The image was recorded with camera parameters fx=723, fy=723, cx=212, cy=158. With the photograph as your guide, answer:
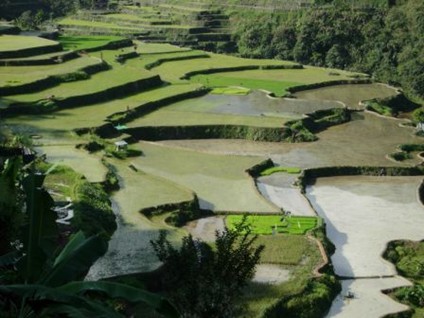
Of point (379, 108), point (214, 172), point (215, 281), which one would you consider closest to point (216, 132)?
point (214, 172)

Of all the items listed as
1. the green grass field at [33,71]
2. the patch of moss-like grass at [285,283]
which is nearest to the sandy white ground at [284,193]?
the patch of moss-like grass at [285,283]

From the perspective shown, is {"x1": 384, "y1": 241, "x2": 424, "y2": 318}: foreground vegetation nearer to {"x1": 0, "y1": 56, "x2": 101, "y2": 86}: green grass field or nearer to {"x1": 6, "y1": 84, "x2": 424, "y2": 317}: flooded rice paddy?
{"x1": 6, "y1": 84, "x2": 424, "y2": 317}: flooded rice paddy

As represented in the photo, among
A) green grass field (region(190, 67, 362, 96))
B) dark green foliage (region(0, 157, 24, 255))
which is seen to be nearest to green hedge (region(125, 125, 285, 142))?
green grass field (region(190, 67, 362, 96))

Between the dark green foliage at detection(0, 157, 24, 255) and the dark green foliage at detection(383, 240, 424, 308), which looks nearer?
the dark green foliage at detection(0, 157, 24, 255)

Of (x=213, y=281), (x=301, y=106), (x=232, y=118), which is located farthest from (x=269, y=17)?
(x=213, y=281)

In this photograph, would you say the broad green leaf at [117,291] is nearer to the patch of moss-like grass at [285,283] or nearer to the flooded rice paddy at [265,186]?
the patch of moss-like grass at [285,283]

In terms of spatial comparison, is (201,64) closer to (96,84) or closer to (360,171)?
(96,84)
